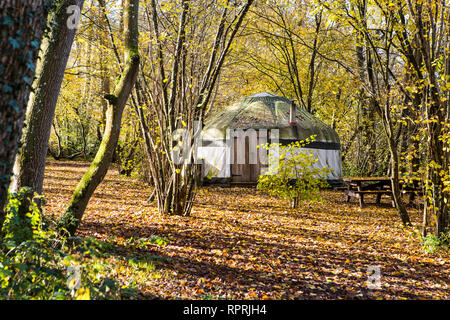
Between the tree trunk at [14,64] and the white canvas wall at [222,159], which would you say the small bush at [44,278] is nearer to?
the tree trunk at [14,64]

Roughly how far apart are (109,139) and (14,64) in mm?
2258

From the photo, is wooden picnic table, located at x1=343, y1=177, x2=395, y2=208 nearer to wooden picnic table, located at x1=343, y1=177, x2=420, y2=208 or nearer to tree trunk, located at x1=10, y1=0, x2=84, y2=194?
wooden picnic table, located at x1=343, y1=177, x2=420, y2=208

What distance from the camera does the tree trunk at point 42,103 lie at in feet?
10.7

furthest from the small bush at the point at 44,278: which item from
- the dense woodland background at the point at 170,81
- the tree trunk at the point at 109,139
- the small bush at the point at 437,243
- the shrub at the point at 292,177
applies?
the shrub at the point at 292,177

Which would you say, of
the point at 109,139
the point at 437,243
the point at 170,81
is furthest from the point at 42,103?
the point at 437,243

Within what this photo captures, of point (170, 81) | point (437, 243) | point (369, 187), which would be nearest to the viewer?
point (437, 243)

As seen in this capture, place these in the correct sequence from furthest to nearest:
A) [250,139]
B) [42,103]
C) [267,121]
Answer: [267,121]
[250,139]
[42,103]

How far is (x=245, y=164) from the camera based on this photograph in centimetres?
1178

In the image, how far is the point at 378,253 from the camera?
15.1ft

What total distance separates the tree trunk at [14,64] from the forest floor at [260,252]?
4.36 feet

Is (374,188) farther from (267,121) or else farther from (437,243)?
(437,243)
